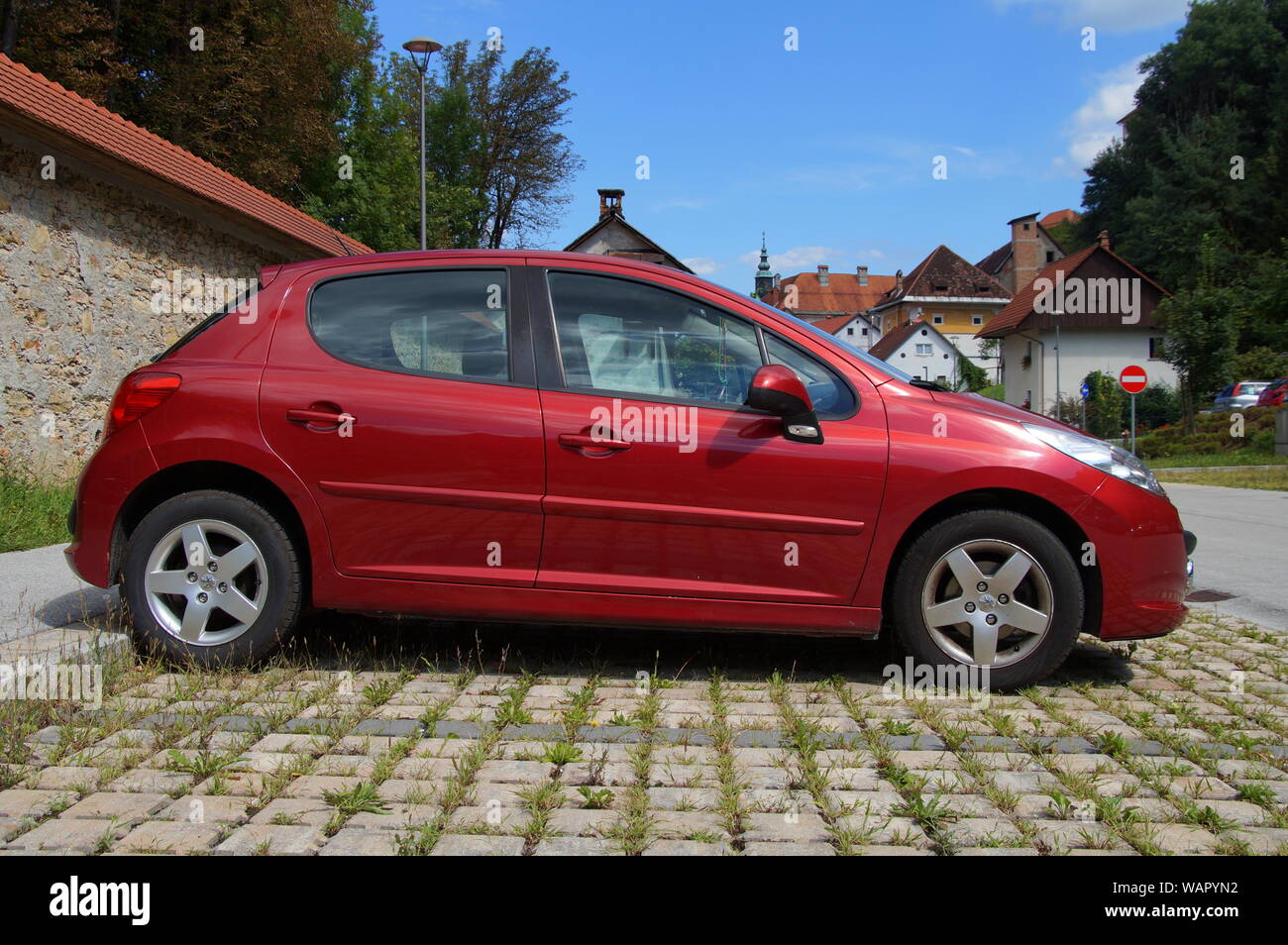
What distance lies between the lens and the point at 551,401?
4258 mm

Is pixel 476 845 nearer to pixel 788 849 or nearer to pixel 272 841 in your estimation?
pixel 272 841

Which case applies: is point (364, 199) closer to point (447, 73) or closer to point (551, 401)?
point (447, 73)

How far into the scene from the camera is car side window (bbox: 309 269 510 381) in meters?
4.38

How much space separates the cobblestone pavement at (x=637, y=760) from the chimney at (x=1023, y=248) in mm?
95841

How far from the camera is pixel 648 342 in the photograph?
438 cm

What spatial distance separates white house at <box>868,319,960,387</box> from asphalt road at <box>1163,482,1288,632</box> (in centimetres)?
7490

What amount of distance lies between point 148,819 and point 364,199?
83.1 feet

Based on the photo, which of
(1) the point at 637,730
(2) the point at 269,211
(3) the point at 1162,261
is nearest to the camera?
(1) the point at 637,730

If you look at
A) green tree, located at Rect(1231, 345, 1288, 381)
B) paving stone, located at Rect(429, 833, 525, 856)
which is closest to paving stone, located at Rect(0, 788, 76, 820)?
paving stone, located at Rect(429, 833, 525, 856)

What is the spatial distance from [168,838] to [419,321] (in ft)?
7.96

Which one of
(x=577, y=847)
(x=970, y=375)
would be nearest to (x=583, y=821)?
(x=577, y=847)

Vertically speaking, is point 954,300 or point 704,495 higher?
point 954,300

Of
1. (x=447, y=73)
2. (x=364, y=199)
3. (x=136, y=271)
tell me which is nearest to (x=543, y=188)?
(x=447, y=73)

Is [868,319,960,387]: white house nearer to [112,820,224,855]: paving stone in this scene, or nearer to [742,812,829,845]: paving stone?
[742,812,829,845]: paving stone
